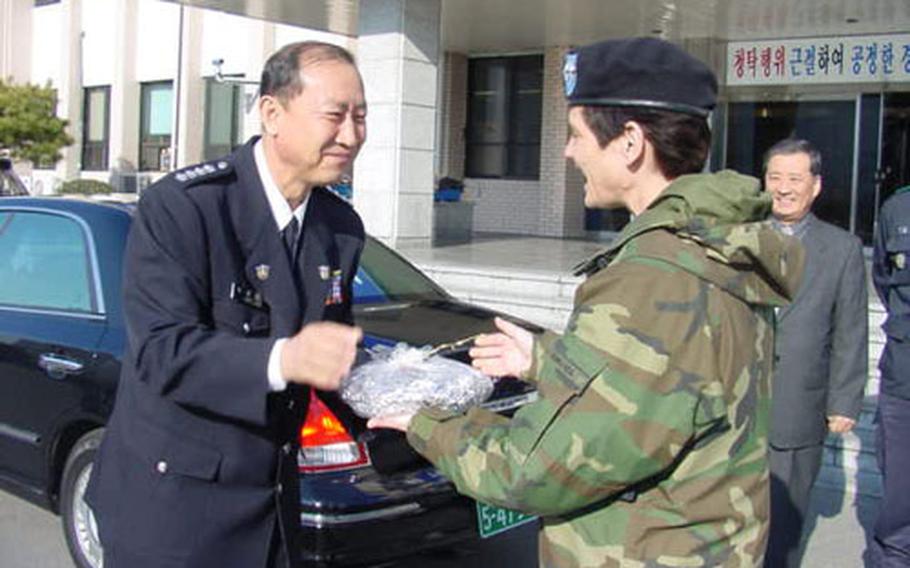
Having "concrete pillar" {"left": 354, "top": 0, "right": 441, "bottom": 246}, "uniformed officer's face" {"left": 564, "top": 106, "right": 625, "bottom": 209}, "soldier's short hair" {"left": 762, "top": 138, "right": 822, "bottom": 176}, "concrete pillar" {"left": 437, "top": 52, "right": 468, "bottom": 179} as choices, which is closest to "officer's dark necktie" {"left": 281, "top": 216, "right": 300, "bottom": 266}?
"uniformed officer's face" {"left": 564, "top": 106, "right": 625, "bottom": 209}

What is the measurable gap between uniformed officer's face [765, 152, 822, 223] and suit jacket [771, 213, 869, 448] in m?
0.10

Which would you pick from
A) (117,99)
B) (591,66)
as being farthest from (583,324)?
(117,99)

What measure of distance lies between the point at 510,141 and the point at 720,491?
56.7 feet

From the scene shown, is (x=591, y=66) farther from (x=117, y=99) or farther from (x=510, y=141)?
(x=117, y=99)

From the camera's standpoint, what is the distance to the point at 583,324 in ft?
5.28

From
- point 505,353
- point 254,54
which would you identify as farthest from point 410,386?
point 254,54

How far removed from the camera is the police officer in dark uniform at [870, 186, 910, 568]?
3.88 metres

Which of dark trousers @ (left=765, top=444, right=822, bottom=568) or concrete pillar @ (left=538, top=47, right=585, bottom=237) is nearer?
dark trousers @ (left=765, top=444, right=822, bottom=568)

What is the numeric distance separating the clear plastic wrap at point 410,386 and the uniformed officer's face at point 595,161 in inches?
17.7

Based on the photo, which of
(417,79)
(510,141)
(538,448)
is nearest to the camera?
(538,448)

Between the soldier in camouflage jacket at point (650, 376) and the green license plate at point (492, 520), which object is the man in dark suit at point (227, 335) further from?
the green license plate at point (492, 520)

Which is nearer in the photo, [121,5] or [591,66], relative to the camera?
[591,66]

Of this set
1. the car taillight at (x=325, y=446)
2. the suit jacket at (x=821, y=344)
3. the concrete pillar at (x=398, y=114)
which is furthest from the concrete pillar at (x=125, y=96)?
the suit jacket at (x=821, y=344)

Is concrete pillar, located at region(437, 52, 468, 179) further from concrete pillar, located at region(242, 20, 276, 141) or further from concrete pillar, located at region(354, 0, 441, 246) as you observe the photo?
concrete pillar, located at region(354, 0, 441, 246)
